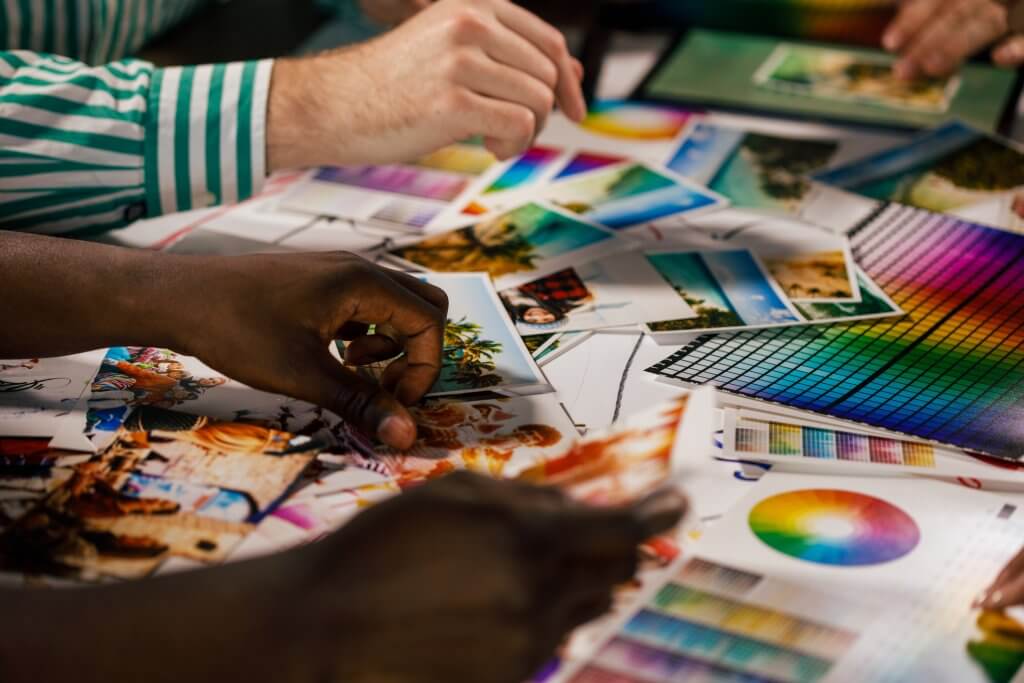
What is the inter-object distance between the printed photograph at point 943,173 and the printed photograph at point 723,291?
268 millimetres

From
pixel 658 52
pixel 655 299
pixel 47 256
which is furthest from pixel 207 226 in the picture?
pixel 658 52

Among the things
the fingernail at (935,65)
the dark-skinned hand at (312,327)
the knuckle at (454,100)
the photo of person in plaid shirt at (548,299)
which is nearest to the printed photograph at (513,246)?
the photo of person in plaid shirt at (548,299)

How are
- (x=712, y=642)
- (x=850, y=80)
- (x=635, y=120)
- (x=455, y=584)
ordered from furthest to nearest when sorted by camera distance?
(x=850, y=80) → (x=635, y=120) → (x=712, y=642) → (x=455, y=584)

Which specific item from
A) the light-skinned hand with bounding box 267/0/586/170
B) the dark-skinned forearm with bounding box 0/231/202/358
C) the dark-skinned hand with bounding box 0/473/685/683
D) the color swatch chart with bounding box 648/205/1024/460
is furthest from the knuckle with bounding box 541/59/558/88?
the dark-skinned hand with bounding box 0/473/685/683

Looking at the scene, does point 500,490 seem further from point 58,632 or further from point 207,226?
point 207,226

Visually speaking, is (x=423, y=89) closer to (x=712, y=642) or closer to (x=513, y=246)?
(x=513, y=246)

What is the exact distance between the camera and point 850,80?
1623mm

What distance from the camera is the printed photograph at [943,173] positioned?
132 centimetres

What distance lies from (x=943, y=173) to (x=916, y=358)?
47 centimetres

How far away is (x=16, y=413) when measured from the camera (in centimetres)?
89

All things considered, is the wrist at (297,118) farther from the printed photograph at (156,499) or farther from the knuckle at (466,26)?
the printed photograph at (156,499)

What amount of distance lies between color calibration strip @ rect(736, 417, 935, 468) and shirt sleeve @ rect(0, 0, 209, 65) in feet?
3.12

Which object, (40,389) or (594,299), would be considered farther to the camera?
(594,299)

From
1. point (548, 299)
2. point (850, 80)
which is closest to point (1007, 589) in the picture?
point (548, 299)
